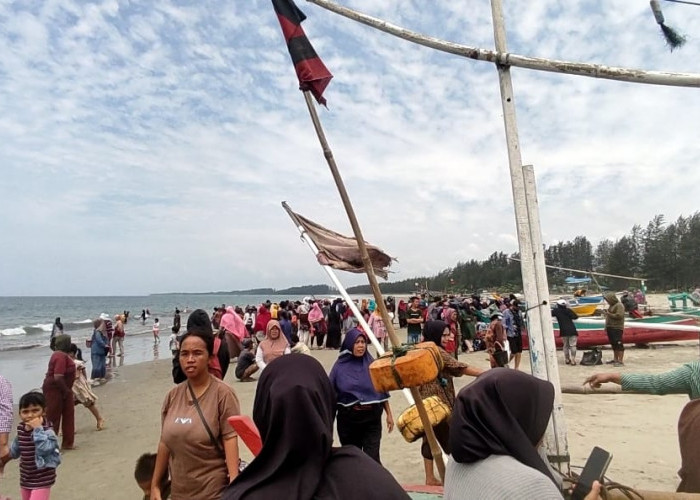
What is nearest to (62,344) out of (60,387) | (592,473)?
(60,387)

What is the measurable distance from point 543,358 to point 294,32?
326 cm

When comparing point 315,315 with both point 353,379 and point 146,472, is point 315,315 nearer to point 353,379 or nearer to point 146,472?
point 353,379

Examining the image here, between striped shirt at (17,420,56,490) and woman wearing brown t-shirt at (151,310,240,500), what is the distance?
5.46 ft

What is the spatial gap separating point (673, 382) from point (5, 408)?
5346mm

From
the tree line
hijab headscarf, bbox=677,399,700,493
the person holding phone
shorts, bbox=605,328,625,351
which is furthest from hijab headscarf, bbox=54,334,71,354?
the tree line

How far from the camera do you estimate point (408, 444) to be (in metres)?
6.62

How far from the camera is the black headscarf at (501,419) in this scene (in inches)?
70.6

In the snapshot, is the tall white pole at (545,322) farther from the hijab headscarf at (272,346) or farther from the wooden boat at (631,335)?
the wooden boat at (631,335)

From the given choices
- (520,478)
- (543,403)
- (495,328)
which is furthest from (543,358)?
(495,328)

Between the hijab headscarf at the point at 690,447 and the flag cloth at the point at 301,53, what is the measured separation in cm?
306

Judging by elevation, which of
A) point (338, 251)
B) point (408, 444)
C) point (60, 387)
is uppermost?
point (338, 251)

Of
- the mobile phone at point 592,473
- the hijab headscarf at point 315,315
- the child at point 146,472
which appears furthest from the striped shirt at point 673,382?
the hijab headscarf at point 315,315

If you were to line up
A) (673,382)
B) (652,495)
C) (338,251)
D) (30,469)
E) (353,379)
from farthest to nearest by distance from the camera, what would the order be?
(338,251), (353,379), (30,469), (673,382), (652,495)

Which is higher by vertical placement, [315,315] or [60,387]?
[315,315]
